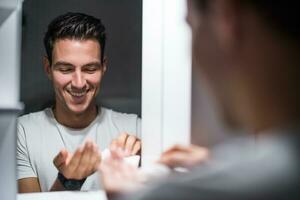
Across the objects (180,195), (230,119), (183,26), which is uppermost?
(183,26)

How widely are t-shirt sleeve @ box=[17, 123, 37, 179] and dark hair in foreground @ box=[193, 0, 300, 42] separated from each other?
657mm

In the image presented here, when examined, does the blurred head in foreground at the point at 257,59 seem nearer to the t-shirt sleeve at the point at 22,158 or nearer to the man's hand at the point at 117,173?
the man's hand at the point at 117,173

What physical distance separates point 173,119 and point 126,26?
0.27m

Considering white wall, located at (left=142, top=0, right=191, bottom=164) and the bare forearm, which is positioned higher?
white wall, located at (left=142, top=0, right=191, bottom=164)

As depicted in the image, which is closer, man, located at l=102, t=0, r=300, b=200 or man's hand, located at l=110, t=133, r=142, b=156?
man, located at l=102, t=0, r=300, b=200

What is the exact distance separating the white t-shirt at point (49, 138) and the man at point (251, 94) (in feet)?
1.30

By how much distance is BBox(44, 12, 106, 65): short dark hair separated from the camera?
1.07 m

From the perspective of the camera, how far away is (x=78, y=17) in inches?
42.9

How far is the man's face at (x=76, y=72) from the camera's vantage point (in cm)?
108

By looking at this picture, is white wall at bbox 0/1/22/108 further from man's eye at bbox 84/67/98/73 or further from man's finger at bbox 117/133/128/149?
man's finger at bbox 117/133/128/149

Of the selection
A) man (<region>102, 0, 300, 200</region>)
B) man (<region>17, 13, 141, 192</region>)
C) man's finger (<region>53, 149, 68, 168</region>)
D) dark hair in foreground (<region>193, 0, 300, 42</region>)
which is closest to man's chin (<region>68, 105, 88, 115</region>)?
man (<region>17, 13, 141, 192</region>)

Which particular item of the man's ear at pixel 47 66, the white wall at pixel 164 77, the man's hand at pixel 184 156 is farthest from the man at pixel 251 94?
the man's ear at pixel 47 66

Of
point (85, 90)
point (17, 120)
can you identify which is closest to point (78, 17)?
point (85, 90)

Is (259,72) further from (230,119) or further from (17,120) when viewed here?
(17,120)
